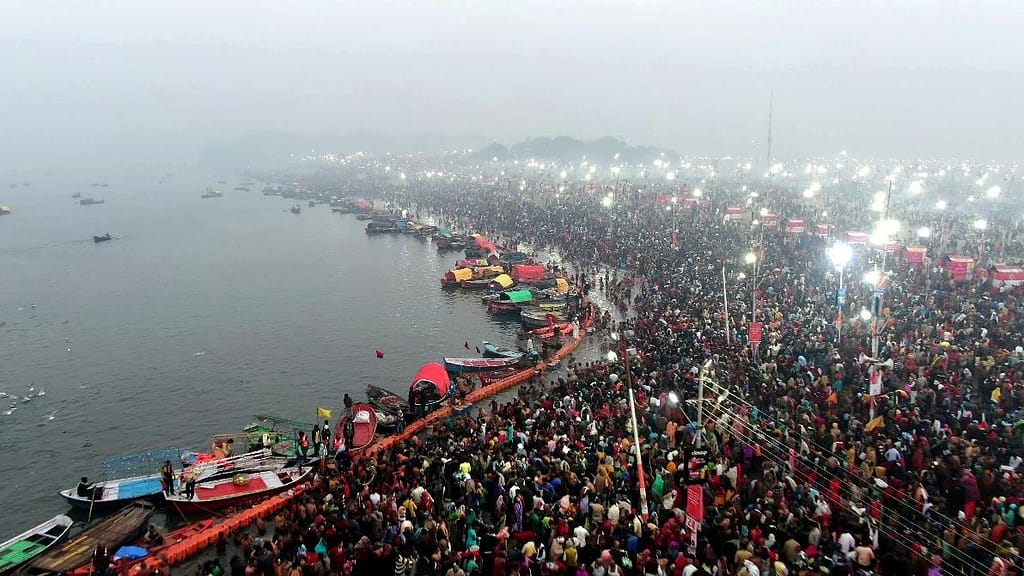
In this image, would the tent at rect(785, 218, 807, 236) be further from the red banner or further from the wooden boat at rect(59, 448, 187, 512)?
the wooden boat at rect(59, 448, 187, 512)

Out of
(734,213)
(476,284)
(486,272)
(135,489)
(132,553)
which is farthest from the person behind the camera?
(734,213)

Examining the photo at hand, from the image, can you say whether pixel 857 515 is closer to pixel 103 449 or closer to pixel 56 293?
pixel 103 449

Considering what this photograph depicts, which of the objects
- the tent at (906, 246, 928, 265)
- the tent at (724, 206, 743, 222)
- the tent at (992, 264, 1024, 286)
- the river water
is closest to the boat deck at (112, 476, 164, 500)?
the river water

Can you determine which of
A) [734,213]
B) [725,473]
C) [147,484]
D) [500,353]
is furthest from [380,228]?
[725,473]

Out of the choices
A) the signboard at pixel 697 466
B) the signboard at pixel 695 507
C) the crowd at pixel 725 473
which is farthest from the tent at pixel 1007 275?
the signboard at pixel 695 507

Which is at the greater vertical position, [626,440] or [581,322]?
[626,440]

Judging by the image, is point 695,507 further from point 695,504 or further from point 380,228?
point 380,228

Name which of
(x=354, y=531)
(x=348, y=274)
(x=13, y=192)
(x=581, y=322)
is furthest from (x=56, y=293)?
(x=13, y=192)
